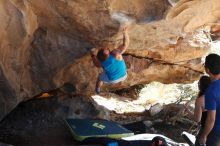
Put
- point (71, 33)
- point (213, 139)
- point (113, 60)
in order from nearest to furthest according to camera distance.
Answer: point (213, 139) < point (113, 60) < point (71, 33)

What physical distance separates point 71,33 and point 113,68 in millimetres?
1022

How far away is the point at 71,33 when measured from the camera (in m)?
7.47

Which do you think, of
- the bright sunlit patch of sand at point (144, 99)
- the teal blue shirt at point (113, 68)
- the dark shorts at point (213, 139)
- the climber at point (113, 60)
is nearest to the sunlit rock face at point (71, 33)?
the climber at point (113, 60)

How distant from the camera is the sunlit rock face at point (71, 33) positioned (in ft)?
21.7

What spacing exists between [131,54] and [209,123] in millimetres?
4422

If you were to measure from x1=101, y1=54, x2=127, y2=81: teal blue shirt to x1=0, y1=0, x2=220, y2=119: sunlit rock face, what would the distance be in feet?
1.38

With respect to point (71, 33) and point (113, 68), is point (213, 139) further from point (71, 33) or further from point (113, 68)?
point (71, 33)

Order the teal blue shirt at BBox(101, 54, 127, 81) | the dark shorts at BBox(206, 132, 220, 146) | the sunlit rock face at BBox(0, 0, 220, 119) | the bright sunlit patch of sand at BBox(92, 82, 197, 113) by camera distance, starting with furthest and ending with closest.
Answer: the bright sunlit patch of sand at BBox(92, 82, 197, 113)
the teal blue shirt at BBox(101, 54, 127, 81)
the sunlit rock face at BBox(0, 0, 220, 119)
the dark shorts at BBox(206, 132, 220, 146)

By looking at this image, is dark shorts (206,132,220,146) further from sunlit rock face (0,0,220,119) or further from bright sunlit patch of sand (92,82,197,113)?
bright sunlit patch of sand (92,82,197,113)

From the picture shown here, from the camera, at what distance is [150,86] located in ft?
34.8

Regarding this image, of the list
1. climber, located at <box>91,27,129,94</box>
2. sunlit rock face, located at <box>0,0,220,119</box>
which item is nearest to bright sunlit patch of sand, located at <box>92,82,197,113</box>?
sunlit rock face, located at <box>0,0,220,119</box>

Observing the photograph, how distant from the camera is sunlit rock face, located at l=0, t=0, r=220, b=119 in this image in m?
6.62

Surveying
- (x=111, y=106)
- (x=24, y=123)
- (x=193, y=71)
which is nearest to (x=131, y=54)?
(x=111, y=106)

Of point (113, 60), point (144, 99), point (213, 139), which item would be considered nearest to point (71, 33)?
point (113, 60)
